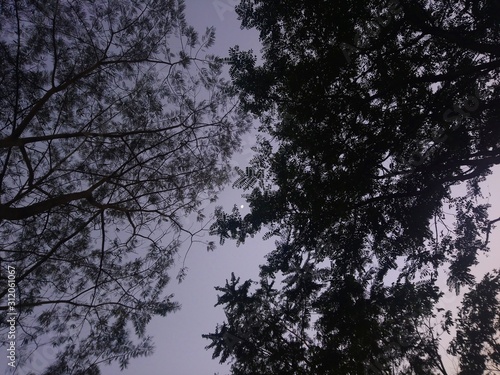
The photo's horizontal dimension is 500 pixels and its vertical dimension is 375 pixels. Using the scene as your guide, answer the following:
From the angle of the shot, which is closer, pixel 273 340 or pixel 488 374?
pixel 273 340

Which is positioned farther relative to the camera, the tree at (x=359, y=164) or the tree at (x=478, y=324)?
the tree at (x=478, y=324)

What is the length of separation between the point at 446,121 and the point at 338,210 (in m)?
2.04

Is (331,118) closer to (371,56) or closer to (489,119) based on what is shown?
(371,56)

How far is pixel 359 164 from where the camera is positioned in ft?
15.4

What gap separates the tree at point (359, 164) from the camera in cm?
426

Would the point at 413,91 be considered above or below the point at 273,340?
above

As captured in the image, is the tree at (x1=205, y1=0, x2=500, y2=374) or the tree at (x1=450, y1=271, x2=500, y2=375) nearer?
the tree at (x1=205, y1=0, x2=500, y2=374)

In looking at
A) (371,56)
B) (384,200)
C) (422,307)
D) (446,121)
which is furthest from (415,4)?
(422,307)

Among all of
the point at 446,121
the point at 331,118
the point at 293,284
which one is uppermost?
the point at 331,118

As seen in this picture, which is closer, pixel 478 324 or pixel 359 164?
pixel 359 164

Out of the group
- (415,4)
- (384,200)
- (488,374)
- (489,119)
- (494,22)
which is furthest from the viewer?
(488,374)

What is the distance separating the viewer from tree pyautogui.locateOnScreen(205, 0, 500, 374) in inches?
168

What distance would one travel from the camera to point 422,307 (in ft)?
15.2

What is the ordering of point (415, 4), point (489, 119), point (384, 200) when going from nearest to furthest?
point (415, 4)
point (489, 119)
point (384, 200)
